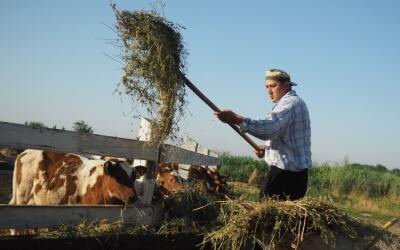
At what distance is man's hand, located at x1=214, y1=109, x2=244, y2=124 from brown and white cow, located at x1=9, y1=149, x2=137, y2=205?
2379 millimetres

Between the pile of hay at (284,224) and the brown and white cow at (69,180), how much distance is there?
2976 millimetres

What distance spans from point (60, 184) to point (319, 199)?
4505 millimetres

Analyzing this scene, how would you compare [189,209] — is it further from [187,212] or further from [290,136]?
[290,136]

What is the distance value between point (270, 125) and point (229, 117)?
43cm

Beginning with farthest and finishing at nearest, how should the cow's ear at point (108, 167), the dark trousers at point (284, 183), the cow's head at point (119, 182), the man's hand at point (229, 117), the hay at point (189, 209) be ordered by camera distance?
1. the cow's ear at point (108, 167)
2. the cow's head at point (119, 182)
3. the hay at point (189, 209)
4. the dark trousers at point (284, 183)
5. the man's hand at point (229, 117)

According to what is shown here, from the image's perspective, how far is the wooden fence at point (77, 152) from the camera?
457 centimetres

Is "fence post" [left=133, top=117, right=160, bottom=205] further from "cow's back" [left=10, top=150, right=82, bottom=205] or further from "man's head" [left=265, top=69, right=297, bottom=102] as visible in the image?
"cow's back" [left=10, top=150, right=82, bottom=205]

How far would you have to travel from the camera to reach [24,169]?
7766mm

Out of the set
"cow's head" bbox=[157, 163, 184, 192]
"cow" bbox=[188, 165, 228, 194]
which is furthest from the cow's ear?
"cow" bbox=[188, 165, 228, 194]

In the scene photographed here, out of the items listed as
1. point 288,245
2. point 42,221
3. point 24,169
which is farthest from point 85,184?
point 288,245

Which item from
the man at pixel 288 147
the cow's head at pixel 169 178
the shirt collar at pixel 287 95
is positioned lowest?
the cow's head at pixel 169 178

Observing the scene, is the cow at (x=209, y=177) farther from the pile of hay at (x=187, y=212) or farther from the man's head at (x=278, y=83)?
the man's head at (x=278, y=83)

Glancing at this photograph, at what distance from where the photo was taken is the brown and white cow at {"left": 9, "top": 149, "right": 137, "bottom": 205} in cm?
705

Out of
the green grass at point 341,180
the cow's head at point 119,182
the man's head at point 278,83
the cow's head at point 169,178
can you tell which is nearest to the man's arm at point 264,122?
the man's head at point 278,83
